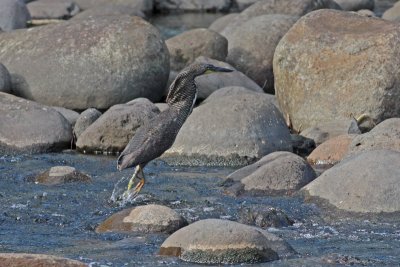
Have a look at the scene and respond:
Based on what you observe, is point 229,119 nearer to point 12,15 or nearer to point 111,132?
point 111,132

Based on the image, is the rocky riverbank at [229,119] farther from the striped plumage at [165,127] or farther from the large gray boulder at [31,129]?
the striped plumage at [165,127]

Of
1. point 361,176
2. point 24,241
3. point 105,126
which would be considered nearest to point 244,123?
point 105,126

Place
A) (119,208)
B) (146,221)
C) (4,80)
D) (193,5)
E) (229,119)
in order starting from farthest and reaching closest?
(193,5) < (4,80) < (229,119) < (119,208) < (146,221)

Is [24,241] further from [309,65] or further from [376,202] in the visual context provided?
[309,65]

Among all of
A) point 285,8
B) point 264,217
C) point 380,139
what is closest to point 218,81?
point 285,8

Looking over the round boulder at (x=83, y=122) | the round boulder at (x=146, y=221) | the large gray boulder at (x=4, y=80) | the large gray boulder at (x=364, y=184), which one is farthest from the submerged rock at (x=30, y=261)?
the large gray boulder at (x=4, y=80)

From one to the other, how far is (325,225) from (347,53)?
4321 mm

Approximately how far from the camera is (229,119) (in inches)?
476

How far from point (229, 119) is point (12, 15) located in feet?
30.9

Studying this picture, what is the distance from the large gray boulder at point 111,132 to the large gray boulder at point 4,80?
192 centimetres

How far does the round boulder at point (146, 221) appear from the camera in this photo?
8.79 meters

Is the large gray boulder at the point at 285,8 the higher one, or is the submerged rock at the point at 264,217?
the submerged rock at the point at 264,217

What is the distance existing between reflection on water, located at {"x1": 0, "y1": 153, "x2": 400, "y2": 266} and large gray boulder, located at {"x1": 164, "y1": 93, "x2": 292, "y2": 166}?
26 cm

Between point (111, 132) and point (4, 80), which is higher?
point (111, 132)
